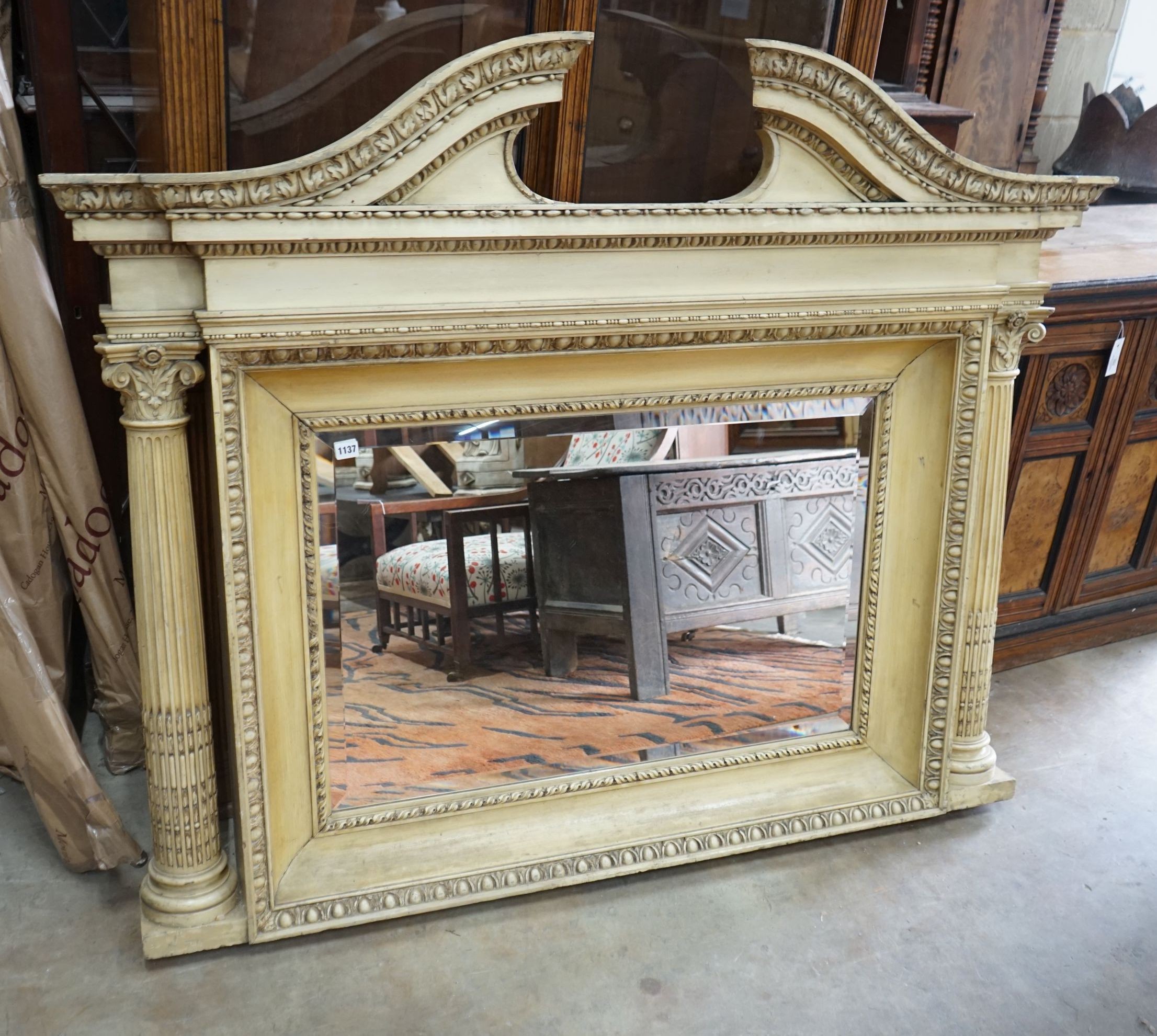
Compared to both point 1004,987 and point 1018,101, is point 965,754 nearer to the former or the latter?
point 1004,987

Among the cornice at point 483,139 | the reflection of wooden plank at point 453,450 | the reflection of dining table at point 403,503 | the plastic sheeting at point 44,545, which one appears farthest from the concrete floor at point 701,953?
the cornice at point 483,139

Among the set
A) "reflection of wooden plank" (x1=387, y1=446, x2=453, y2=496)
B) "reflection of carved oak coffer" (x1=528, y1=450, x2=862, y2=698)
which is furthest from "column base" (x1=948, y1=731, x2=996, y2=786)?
"reflection of wooden plank" (x1=387, y1=446, x2=453, y2=496)

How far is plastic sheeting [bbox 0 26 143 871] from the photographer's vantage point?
66.6 inches

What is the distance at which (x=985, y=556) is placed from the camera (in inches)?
73.6

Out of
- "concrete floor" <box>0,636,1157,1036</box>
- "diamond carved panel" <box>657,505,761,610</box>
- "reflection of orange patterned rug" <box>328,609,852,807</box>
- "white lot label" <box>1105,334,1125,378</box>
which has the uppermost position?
"white lot label" <box>1105,334,1125,378</box>

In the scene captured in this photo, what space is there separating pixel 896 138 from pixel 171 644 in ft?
4.33

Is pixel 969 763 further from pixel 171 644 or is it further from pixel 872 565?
pixel 171 644

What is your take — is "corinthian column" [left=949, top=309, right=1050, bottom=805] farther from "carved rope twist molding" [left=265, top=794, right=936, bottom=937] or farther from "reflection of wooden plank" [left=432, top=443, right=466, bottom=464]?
"reflection of wooden plank" [left=432, top=443, right=466, bottom=464]

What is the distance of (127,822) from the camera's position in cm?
192

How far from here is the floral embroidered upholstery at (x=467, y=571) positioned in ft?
5.36

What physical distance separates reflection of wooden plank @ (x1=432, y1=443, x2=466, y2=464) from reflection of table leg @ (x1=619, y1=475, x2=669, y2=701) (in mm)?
308

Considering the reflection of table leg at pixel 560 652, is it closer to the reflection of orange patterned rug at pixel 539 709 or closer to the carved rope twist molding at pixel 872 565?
the reflection of orange patterned rug at pixel 539 709

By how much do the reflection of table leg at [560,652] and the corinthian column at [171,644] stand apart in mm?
554

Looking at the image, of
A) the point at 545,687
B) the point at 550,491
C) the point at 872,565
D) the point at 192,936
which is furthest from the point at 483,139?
the point at 192,936
